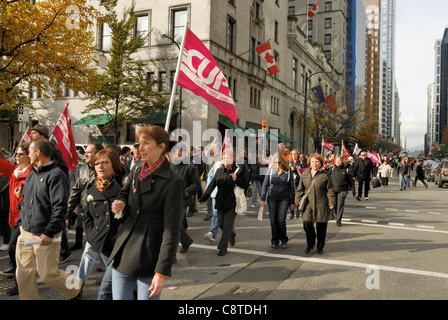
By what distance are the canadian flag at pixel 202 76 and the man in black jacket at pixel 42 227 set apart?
3486 millimetres

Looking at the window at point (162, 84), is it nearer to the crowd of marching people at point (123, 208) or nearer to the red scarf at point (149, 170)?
the crowd of marching people at point (123, 208)

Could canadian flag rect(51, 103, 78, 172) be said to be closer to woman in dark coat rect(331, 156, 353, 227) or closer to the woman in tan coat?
the woman in tan coat

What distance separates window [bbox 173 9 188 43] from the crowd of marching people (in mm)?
21318

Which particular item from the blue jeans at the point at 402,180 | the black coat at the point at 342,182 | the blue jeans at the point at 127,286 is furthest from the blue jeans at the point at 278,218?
the blue jeans at the point at 402,180

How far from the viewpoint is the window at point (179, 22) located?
88.8ft

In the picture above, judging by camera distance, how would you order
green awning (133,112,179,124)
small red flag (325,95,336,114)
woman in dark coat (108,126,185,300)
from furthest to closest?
small red flag (325,95,336,114) < green awning (133,112,179,124) < woman in dark coat (108,126,185,300)

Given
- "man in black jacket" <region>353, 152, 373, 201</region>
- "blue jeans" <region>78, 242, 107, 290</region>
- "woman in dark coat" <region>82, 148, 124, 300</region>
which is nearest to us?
"woman in dark coat" <region>82, 148, 124, 300</region>

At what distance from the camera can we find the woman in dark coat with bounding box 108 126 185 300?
9.11 feet

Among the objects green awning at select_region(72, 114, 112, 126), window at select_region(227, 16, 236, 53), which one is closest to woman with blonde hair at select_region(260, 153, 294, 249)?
green awning at select_region(72, 114, 112, 126)

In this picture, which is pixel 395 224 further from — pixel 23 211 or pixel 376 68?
pixel 376 68

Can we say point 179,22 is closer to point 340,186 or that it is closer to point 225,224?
point 340,186

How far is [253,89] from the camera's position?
3325cm

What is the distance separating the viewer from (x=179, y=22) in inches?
1070
